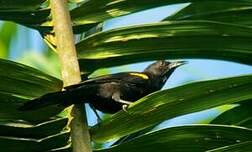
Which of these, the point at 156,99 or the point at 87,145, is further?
the point at 156,99

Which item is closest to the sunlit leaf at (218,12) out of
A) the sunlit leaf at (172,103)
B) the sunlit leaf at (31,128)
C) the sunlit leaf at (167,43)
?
the sunlit leaf at (167,43)

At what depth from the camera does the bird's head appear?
311 centimetres

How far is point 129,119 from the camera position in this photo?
211 cm

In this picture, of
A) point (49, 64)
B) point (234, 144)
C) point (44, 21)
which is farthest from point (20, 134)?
point (49, 64)

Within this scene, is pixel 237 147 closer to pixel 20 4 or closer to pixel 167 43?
pixel 167 43

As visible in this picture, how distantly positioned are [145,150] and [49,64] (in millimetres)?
2154

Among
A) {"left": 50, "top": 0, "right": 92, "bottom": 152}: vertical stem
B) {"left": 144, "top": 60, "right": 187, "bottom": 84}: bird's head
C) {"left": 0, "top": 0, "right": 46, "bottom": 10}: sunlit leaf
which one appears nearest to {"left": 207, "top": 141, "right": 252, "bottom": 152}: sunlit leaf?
{"left": 50, "top": 0, "right": 92, "bottom": 152}: vertical stem

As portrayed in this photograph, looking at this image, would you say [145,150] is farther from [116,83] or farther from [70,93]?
[116,83]

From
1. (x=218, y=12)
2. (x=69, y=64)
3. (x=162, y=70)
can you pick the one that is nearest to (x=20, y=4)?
(x=69, y=64)

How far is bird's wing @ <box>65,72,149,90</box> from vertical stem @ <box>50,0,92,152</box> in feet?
0.19

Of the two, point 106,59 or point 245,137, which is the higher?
point 106,59

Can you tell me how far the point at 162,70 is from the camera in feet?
10.6

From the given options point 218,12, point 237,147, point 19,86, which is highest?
point 218,12

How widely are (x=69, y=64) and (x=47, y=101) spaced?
0.22 metres
